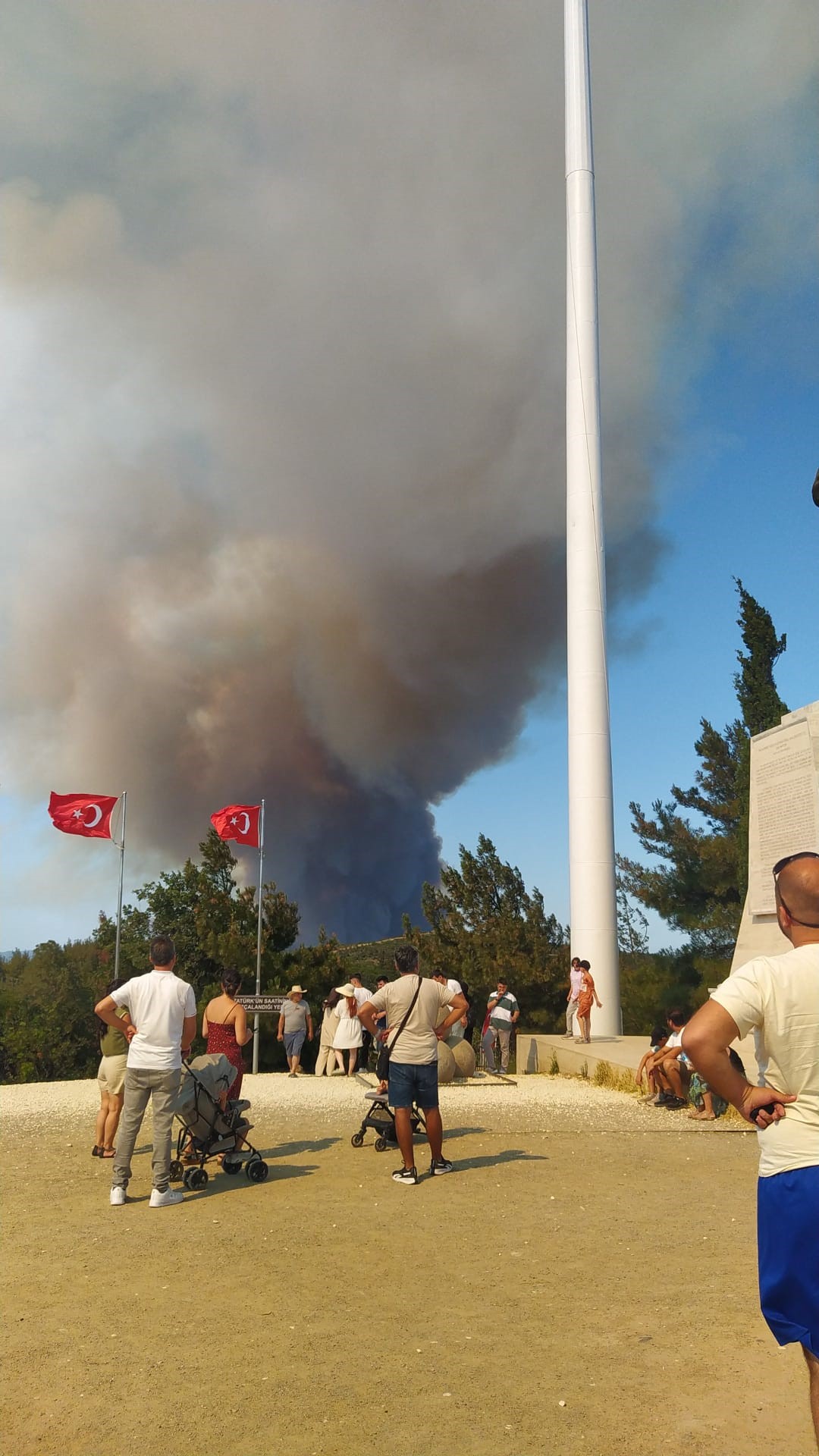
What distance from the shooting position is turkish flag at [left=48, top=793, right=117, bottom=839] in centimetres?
2511

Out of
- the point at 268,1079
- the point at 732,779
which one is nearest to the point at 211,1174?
the point at 268,1079

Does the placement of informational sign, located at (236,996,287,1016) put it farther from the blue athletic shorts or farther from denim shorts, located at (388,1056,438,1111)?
the blue athletic shorts

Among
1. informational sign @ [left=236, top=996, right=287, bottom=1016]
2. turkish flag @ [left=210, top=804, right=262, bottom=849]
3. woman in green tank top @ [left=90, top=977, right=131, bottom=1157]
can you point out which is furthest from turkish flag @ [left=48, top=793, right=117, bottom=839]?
woman in green tank top @ [left=90, top=977, right=131, bottom=1157]

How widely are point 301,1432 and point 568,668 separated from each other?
23845 mm

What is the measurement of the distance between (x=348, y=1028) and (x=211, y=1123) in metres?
10.1

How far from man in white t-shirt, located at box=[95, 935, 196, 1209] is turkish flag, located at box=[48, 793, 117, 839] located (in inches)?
717

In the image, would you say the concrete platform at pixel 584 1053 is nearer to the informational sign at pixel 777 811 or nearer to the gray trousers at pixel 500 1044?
the gray trousers at pixel 500 1044

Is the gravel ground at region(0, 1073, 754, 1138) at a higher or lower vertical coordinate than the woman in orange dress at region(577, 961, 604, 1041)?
lower

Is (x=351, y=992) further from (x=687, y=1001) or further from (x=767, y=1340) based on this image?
(x=687, y=1001)

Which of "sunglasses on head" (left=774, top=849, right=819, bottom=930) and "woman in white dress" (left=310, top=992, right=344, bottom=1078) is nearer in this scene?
"sunglasses on head" (left=774, top=849, right=819, bottom=930)

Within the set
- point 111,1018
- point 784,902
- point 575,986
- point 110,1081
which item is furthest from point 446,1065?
point 784,902

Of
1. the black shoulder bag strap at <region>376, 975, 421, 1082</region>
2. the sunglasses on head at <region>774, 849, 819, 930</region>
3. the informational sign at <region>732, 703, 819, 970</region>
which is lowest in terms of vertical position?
the black shoulder bag strap at <region>376, 975, 421, 1082</region>

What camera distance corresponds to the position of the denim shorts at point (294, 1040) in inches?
715

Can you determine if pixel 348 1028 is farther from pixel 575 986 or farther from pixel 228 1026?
pixel 228 1026
